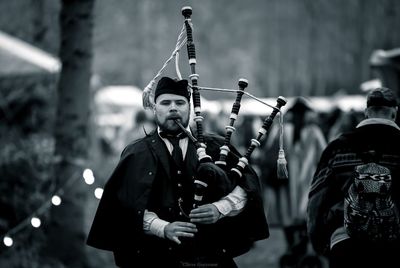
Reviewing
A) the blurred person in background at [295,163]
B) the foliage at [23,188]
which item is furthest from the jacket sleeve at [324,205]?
the blurred person in background at [295,163]

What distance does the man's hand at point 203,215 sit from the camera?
4.43 m

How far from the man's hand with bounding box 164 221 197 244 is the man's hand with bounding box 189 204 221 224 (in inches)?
2.0

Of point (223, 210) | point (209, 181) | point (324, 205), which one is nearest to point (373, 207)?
point (324, 205)

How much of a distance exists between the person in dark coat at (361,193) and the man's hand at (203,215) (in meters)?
1.02

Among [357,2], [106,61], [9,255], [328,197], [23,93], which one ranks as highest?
[357,2]

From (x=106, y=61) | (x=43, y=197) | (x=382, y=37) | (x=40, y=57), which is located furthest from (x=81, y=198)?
(x=382, y=37)

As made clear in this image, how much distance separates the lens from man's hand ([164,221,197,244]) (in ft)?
14.5

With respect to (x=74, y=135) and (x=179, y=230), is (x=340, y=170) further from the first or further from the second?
(x=74, y=135)

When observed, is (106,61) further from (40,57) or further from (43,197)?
(43,197)

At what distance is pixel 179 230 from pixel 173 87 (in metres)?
0.96

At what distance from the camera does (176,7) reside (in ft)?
161

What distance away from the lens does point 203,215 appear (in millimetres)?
4426

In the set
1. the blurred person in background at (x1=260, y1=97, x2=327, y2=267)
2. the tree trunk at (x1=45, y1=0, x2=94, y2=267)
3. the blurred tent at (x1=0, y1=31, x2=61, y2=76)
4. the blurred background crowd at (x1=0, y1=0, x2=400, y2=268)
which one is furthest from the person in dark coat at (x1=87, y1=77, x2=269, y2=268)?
the blurred tent at (x1=0, y1=31, x2=61, y2=76)

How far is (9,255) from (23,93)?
9434 millimetres
